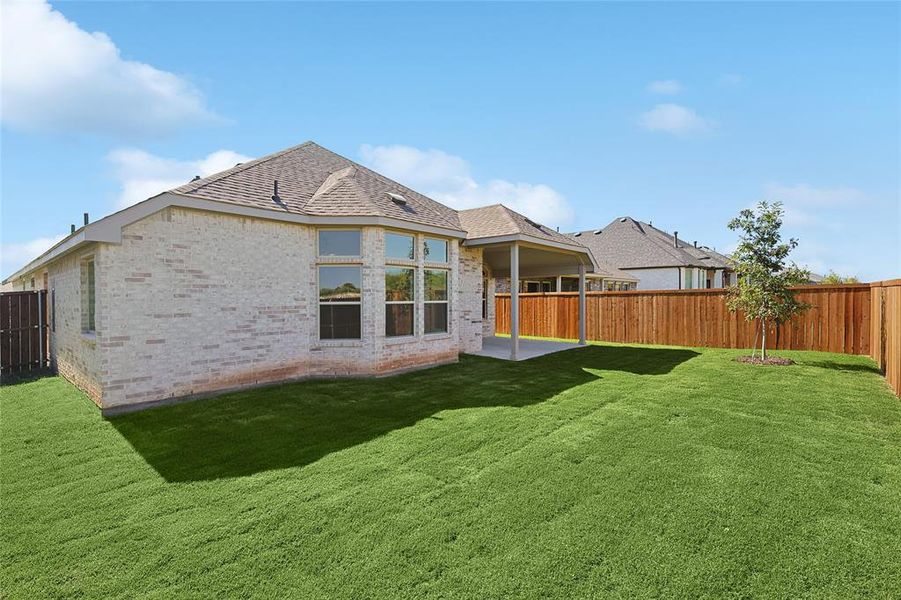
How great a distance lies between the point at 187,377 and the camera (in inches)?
290

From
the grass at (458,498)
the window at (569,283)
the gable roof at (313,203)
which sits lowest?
the grass at (458,498)

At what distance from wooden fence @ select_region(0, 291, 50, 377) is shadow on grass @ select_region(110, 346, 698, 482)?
7.91m

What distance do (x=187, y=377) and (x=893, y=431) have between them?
431 inches

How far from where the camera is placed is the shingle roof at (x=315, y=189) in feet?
27.6

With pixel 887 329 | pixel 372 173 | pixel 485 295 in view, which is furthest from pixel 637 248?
pixel 372 173

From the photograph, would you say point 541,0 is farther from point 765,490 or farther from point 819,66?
point 765,490

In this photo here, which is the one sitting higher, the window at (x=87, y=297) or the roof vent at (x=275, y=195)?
the roof vent at (x=275, y=195)

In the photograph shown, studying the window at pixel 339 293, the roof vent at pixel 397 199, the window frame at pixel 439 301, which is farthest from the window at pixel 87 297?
the window frame at pixel 439 301

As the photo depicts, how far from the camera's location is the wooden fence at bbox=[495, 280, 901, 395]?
33.2ft

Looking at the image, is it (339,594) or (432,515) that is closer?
(339,594)

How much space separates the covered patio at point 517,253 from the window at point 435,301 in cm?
196

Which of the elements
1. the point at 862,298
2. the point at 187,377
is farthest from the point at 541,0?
the point at 862,298

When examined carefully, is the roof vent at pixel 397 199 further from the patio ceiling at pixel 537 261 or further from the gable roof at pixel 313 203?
the patio ceiling at pixel 537 261

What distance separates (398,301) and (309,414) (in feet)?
12.4
